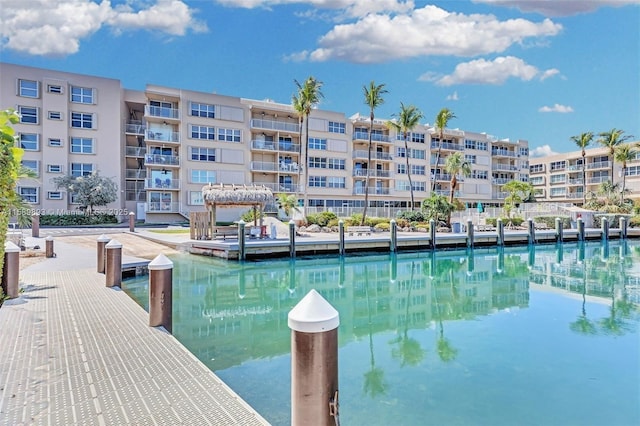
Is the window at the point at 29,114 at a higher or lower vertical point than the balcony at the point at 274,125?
lower

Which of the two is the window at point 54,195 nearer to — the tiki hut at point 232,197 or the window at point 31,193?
the window at point 31,193

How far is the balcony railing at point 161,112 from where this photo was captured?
121 ft

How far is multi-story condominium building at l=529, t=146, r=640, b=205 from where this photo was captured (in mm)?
57812

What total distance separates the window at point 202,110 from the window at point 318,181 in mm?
12544

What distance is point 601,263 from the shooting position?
20.0m

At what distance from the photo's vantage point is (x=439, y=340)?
7973 mm

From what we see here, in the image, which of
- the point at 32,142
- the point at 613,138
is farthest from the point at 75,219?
the point at 613,138

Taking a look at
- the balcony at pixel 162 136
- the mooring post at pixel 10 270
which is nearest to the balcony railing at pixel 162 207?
the balcony at pixel 162 136

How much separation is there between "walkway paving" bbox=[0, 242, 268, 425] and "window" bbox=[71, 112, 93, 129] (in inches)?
1383

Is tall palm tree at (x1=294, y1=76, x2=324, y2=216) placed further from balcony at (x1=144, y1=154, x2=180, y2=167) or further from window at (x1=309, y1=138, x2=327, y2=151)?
balcony at (x1=144, y1=154, x2=180, y2=167)

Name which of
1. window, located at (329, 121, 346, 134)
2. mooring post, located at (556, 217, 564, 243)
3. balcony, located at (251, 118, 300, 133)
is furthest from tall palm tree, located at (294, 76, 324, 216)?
mooring post, located at (556, 217, 564, 243)

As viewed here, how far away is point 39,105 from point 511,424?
4252cm

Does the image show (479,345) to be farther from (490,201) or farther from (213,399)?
(490,201)

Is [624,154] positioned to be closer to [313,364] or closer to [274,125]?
[274,125]
